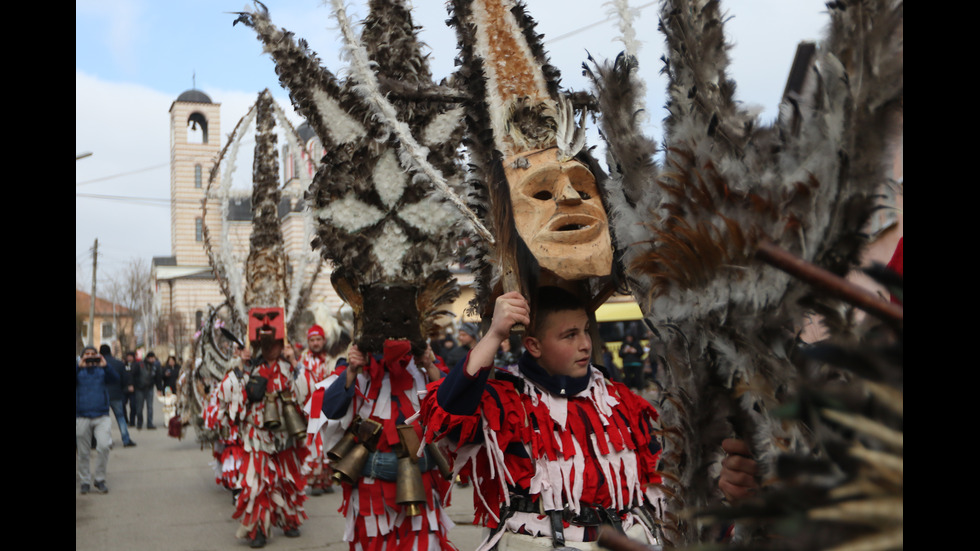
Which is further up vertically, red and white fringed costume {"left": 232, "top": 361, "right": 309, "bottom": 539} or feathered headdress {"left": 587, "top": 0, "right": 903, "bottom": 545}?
feathered headdress {"left": 587, "top": 0, "right": 903, "bottom": 545}

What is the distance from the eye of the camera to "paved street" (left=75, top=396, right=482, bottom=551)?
7770mm

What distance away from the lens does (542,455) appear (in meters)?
2.90

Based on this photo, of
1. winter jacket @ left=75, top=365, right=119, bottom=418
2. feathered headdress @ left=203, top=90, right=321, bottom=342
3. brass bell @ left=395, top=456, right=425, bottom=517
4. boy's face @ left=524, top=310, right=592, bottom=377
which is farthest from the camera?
winter jacket @ left=75, top=365, right=119, bottom=418

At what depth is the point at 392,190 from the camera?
4871 mm

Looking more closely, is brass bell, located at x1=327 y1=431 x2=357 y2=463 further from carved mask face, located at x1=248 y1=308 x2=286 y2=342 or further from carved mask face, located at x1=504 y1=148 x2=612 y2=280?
carved mask face, located at x1=248 y1=308 x2=286 y2=342

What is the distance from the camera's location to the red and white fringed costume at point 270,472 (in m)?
7.81

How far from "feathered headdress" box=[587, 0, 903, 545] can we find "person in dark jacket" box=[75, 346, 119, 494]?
412 inches

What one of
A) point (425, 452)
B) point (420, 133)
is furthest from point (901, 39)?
point (425, 452)

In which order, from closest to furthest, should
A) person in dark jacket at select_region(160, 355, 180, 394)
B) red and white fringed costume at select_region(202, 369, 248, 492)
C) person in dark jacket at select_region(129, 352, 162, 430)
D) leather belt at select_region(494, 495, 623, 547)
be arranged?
1. leather belt at select_region(494, 495, 623, 547)
2. red and white fringed costume at select_region(202, 369, 248, 492)
3. person in dark jacket at select_region(129, 352, 162, 430)
4. person in dark jacket at select_region(160, 355, 180, 394)

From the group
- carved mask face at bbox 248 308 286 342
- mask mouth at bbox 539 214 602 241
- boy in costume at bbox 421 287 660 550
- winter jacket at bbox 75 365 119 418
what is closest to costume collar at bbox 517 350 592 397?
boy in costume at bbox 421 287 660 550

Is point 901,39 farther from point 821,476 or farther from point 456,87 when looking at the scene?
point 456,87

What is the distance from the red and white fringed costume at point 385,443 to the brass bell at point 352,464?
0.08 meters

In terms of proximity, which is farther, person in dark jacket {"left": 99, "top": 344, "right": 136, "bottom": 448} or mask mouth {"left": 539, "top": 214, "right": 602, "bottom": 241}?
person in dark jacket {"left": 99, "top": 344, "right": 136, "bottom": 448}

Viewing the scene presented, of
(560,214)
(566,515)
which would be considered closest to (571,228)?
(560,214)
